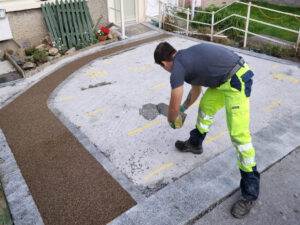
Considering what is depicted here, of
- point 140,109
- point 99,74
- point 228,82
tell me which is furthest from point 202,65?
point 99,74

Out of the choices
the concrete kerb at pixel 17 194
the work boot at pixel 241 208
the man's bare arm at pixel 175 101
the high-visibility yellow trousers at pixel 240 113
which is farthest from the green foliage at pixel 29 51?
the work boot at pixel 241 208

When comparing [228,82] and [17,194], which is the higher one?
[228,82]

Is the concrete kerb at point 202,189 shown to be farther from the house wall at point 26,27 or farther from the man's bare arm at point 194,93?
the house wall at point 26,27

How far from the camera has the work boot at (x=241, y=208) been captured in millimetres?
3045

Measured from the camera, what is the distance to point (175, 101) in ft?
9.78

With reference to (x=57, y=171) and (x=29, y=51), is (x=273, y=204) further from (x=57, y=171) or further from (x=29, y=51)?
(x=29, y=51)

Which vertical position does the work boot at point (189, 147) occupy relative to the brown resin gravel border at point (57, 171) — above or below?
above

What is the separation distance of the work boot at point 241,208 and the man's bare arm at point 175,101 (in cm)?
117

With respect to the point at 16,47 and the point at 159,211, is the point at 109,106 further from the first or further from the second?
the point at 16,47

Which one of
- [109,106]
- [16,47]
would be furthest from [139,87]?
[16,47]

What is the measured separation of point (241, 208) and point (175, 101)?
53.6 inches

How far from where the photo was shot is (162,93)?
6.09 meters

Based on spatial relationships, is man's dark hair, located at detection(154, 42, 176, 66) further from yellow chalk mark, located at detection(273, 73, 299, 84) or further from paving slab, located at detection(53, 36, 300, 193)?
yellow chalk mark, located at detection(273, 73, 299, 84)

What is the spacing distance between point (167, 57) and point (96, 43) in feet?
23.1
